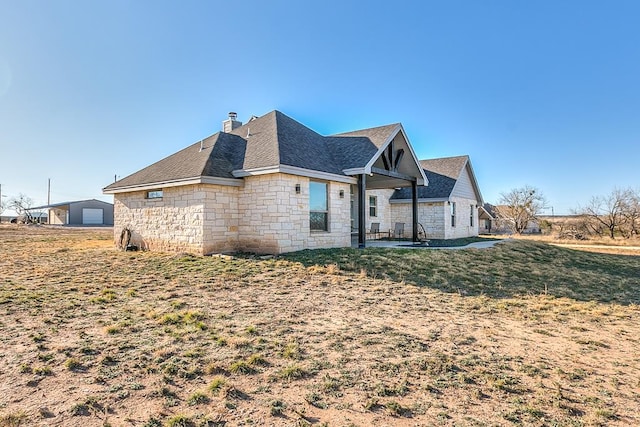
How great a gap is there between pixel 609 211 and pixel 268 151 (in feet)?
102

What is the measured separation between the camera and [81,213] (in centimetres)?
4922

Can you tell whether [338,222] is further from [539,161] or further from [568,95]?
[539,161]

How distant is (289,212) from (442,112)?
42.6 feet

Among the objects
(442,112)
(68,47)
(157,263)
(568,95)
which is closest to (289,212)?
(157,263)

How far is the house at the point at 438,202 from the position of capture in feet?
66.8

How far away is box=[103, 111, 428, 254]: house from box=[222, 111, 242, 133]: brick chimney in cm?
146

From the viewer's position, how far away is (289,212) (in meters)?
11.1

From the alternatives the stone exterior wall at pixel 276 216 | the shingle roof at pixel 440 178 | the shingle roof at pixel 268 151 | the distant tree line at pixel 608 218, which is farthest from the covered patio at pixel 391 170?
the distant tree line at pixel 608 218

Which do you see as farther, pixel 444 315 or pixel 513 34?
pixel 513 34

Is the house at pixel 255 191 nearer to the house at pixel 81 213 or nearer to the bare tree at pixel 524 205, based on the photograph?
the bare tree at pixel 524 205

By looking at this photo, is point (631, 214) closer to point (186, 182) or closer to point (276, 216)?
point (276, 216)

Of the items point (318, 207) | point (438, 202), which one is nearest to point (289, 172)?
point (318, 207)

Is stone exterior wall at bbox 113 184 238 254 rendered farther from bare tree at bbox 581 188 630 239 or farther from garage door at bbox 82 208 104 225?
garage door at bbox 82 208 104 225

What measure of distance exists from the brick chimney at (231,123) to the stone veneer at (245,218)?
5445mm
